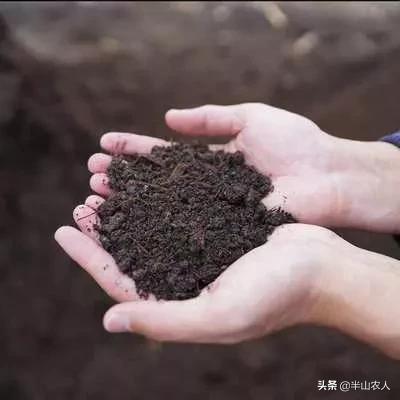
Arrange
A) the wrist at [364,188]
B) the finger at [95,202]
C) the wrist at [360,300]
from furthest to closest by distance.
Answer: the wrist at [364,188] < the finger at [95,202] < the wrist at [360,300]

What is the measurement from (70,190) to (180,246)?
55cm

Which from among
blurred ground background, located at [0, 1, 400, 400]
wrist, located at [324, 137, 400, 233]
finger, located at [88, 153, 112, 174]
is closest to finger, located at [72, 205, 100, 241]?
finger, located at [88, 153, 112, 174]

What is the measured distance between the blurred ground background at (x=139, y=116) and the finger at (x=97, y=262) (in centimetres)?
35

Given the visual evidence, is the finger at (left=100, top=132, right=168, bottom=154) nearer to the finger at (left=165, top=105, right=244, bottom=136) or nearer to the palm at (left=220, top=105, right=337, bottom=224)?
the finger at (left=165, top=105, right=244, bottom=136)

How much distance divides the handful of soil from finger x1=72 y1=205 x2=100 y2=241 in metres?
0.01

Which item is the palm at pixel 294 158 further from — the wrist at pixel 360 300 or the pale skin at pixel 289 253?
the wrist at pixel 360 300

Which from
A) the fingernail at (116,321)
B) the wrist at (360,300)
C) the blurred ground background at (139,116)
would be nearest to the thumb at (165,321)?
the fingernail at (116,321)

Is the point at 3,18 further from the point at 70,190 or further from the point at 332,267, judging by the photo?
the point at 332,267

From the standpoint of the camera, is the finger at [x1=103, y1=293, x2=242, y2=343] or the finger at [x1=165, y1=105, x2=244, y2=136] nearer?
the finger at [x1=103, y1=293, x2=242, y2=343]

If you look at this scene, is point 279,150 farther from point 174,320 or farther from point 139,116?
point 139,116

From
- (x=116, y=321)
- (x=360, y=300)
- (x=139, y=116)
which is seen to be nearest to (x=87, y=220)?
(x=116, y=321)

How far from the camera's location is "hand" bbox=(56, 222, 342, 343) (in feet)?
2.69

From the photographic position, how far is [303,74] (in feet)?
5.55

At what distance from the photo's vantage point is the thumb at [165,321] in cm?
82
